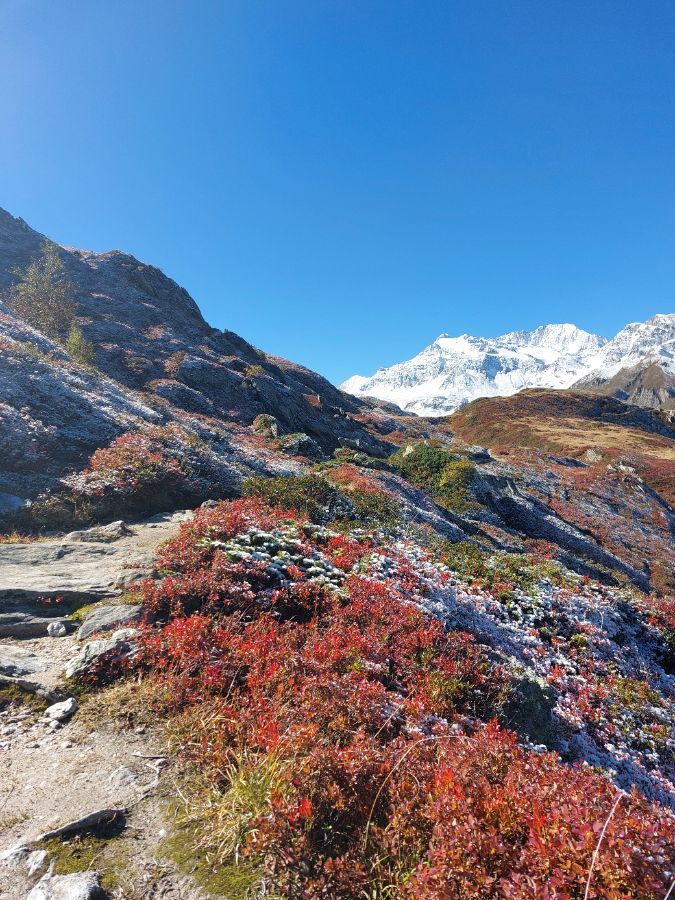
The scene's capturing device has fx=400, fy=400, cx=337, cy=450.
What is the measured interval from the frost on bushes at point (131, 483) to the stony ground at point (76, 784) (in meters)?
8.47

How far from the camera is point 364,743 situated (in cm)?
511

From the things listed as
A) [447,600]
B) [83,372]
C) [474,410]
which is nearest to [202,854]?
[447,600]

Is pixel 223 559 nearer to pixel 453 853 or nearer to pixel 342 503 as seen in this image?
pixel 453 853

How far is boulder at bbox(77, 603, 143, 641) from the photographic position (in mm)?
7723

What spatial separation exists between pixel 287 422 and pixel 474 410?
6863cm

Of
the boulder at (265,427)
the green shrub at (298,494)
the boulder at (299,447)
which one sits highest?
the boulder at (265,427)

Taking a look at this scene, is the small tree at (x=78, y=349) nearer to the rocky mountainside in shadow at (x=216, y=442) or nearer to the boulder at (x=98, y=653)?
the rocky mountainside in shadow at (x=216, y=442)

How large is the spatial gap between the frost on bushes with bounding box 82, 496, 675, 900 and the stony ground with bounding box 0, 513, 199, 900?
0.40 metres

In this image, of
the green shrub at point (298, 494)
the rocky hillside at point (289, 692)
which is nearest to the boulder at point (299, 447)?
the rocky hillside at point (289, 692)

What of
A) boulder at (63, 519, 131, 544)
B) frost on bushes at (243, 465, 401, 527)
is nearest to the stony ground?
boulder at (63, 519, 131, 544)

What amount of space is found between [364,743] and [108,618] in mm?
5683

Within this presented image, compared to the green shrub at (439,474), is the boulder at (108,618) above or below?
below

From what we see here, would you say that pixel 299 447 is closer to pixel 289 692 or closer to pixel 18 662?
pixel 18 662

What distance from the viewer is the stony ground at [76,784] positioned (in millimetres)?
3758
